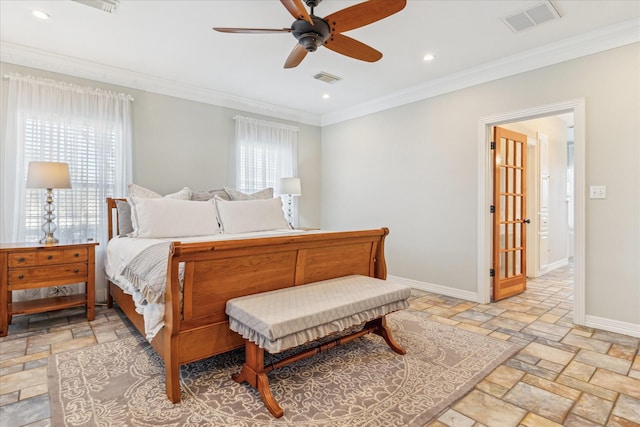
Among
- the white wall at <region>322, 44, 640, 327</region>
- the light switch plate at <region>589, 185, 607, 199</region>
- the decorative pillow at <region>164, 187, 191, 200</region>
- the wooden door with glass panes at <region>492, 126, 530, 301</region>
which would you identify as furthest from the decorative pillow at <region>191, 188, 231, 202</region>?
the light switch plate at <region>589, 185, 607, 199</region>

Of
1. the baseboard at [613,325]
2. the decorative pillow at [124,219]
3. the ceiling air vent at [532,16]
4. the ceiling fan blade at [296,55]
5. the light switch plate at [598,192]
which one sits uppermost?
the ceiling air vent at [532,16]

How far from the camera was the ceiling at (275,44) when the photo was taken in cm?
255

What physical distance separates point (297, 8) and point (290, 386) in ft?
7.37

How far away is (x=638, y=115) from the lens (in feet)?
8.90

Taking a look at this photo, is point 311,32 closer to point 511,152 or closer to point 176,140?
point 176,140

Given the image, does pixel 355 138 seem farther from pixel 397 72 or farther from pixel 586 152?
pixel 586 152

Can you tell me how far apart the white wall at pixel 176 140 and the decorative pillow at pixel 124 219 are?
1.80 ft

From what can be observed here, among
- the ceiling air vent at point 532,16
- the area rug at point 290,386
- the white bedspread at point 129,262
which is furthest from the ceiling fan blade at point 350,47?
the area rug at point 290,386

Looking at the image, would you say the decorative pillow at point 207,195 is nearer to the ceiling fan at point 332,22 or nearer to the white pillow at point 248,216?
the white pillow at point 248,216

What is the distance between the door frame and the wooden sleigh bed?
1881 millimetres

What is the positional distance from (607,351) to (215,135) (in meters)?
4.66

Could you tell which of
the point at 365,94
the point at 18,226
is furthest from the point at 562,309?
the point at 18,226

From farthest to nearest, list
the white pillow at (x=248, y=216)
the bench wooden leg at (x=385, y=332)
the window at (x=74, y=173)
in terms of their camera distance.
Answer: the white pillow at (x=248, y=216)
the window at (x=74, y=173)
the bench wooden leg at (x=385, y=332)

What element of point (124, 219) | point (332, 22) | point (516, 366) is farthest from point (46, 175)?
point (516, 366)
